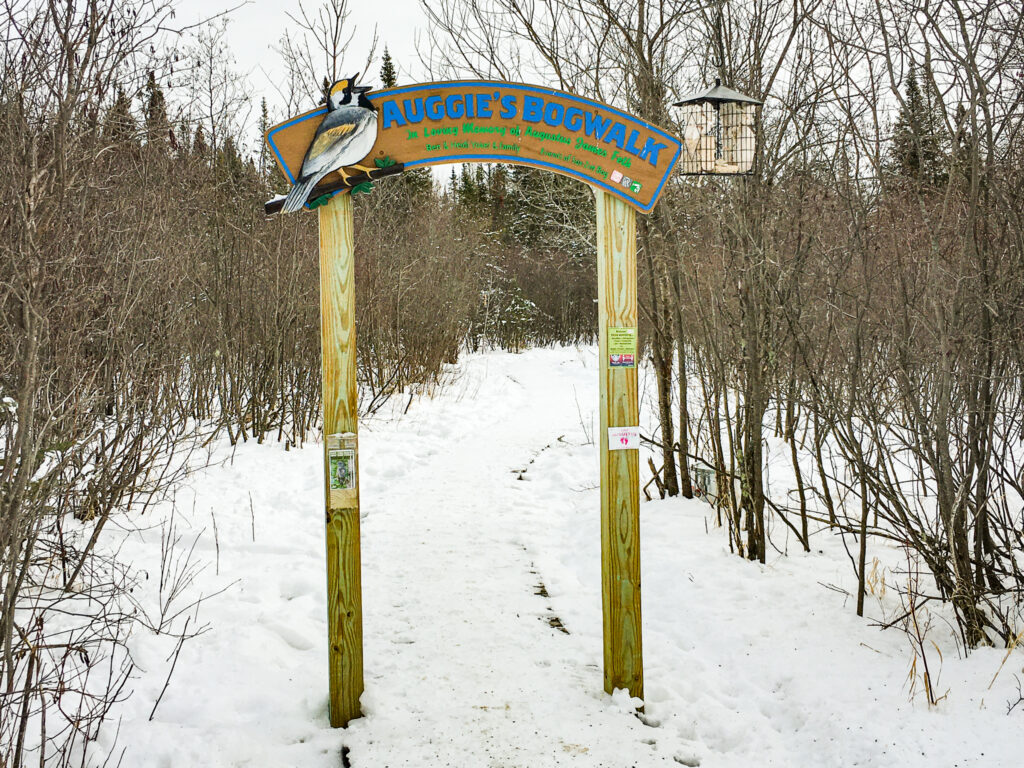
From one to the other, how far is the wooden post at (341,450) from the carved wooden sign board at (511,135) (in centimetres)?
34

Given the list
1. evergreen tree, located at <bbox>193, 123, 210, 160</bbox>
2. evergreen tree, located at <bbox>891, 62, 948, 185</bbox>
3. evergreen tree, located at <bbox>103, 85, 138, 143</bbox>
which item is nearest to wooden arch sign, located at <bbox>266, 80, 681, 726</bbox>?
evergreen tree, located at <bbox>103, 85, 138, 143</bbox>

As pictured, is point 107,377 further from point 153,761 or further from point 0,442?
point 153,761

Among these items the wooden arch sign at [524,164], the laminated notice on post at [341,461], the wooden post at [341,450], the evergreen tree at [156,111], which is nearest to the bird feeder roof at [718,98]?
the wooden arch sign at [524,164]

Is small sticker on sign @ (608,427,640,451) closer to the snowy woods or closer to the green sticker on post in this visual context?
the green sticker on post

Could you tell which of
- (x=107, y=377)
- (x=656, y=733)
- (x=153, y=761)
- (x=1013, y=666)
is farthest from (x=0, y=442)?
(x=1013, y=666)

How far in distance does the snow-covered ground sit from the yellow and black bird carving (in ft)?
7.69

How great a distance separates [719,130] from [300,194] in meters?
2.27

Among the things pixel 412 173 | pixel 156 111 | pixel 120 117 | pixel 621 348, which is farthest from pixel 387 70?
pixel 621 348

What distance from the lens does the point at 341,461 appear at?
3.28 metres

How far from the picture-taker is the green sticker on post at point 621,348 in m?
3.50

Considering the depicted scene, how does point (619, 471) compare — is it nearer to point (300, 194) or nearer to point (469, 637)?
point (469, 637)

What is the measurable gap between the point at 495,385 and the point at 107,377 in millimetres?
11792

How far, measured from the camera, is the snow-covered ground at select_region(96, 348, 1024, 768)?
120 inches

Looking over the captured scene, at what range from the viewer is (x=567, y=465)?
870 cm
